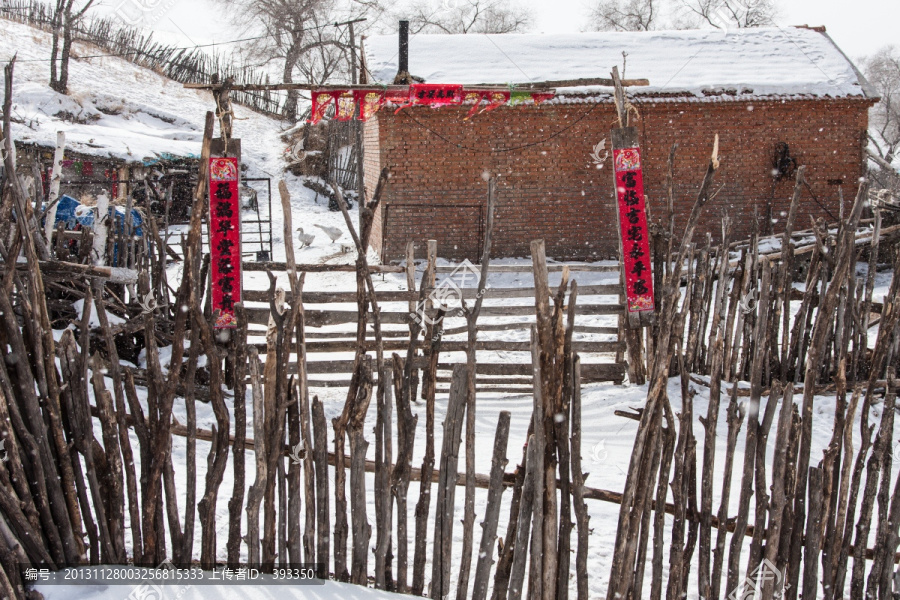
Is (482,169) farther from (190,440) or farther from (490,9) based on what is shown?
(490,9)

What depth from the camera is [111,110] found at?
2389 centimetres

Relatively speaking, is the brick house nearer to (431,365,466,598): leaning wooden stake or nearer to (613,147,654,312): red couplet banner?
(613,147,654,312): red couplet banner

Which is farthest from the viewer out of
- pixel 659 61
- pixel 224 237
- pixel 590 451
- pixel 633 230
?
pixel 659 61

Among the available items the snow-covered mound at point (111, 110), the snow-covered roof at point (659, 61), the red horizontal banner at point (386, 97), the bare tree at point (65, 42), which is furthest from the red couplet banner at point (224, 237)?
the bare tree at point (65, 42)

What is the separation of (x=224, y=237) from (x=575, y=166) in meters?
7.88

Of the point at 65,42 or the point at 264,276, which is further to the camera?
the point at 65,42

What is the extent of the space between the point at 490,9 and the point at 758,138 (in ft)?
90.1

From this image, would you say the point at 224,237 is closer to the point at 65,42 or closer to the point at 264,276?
the point at 264,276

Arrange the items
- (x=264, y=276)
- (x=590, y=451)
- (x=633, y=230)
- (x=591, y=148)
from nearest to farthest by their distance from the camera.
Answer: (x=590, y=451), (x=633, y=230), (x=264, y=276), (x=591, y=148)

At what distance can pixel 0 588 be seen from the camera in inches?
93.0

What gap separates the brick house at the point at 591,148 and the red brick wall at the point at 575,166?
0.06 ft

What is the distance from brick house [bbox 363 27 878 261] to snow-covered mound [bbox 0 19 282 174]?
8148 millimetres

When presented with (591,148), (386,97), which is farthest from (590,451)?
(591,148)

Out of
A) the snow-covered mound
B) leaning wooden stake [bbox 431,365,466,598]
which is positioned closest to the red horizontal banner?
leaning wooden stake [bbox 431,365,466,598]
